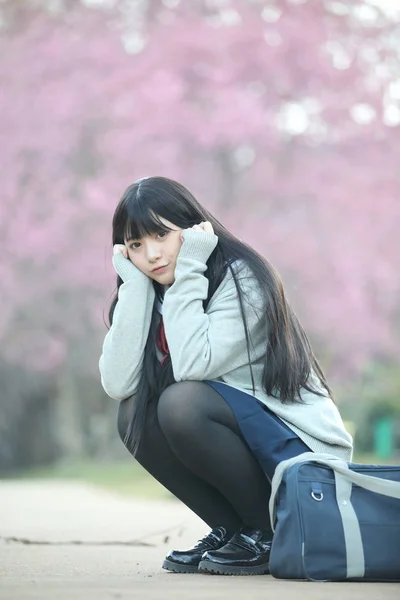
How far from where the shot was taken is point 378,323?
8.80 m

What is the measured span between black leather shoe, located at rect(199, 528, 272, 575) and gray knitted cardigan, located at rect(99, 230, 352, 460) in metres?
0.22

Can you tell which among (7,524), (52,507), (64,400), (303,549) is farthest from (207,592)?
(64,400)

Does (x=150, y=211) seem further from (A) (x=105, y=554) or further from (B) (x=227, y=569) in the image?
(A) (x=105, y=554)

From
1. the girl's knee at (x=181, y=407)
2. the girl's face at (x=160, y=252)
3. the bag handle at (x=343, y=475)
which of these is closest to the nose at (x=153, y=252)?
the girl's face at (x=160, y=252)

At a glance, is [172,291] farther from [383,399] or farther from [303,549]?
[383,399]

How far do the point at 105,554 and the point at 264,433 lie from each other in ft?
2.86

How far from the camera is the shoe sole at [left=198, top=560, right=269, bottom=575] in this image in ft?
7.02

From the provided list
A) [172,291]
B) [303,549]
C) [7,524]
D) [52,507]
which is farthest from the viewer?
[52,507]

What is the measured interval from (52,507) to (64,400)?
447 centimetres

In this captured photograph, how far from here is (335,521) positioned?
2002 millimetres

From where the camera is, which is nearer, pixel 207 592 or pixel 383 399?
pixel 207 592

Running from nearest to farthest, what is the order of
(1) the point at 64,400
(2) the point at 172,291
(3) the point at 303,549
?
(3) the point at 303,549 → (2) the point at 172,291 → (1) the point at 64,400

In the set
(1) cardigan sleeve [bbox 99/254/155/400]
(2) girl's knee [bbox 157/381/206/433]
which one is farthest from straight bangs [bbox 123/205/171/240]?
(2) girl's knee [bbox 157/381/206/433]

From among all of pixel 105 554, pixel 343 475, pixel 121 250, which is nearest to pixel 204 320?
pixel 121 250
